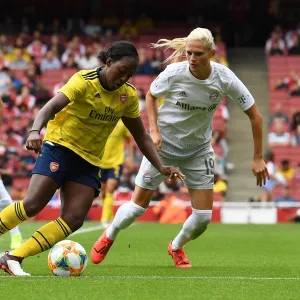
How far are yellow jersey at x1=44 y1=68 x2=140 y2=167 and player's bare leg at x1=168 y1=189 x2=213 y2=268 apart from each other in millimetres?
1378

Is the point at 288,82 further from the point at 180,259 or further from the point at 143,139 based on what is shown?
the point at 143,139

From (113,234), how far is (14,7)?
77.5 ft

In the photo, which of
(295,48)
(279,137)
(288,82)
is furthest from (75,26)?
(279,137)

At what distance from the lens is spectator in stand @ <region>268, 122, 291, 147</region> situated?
23.6 m

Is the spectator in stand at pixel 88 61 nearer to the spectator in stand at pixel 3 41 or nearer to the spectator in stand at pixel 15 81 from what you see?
the spectator in stand at pixel 15 81

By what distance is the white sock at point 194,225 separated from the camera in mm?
9141

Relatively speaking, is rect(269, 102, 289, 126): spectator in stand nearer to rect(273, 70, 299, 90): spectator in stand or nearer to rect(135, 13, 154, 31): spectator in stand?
rect(273, 70, 299, 90): spectator in stand

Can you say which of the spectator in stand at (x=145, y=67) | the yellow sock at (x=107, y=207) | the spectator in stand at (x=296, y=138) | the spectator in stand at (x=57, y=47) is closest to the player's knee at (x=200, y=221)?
the yellow sock at (x=107, y=207)

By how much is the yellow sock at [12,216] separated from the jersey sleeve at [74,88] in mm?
959

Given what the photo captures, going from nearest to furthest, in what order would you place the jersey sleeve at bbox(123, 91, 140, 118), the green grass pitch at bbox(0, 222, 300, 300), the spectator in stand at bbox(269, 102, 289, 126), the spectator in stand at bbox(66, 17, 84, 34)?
1. the green grass pitch at bbox(0, 222, 300, 300)
2. the jersey sleeve at bbox(123, 91, 140, 118)
3. the spectator in stand at bbox(269, 102, 289, 126)
4. the spectator in stand at bbox(66, 17, 84, 34)

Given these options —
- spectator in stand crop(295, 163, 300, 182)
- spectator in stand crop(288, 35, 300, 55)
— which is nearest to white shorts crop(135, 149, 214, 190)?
spectator in stand crop(295, 163, 300, 182)

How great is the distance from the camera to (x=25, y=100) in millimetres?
25031

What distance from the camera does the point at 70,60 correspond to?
87.6ft

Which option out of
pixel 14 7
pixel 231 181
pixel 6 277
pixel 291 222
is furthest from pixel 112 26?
pixel 6 277
